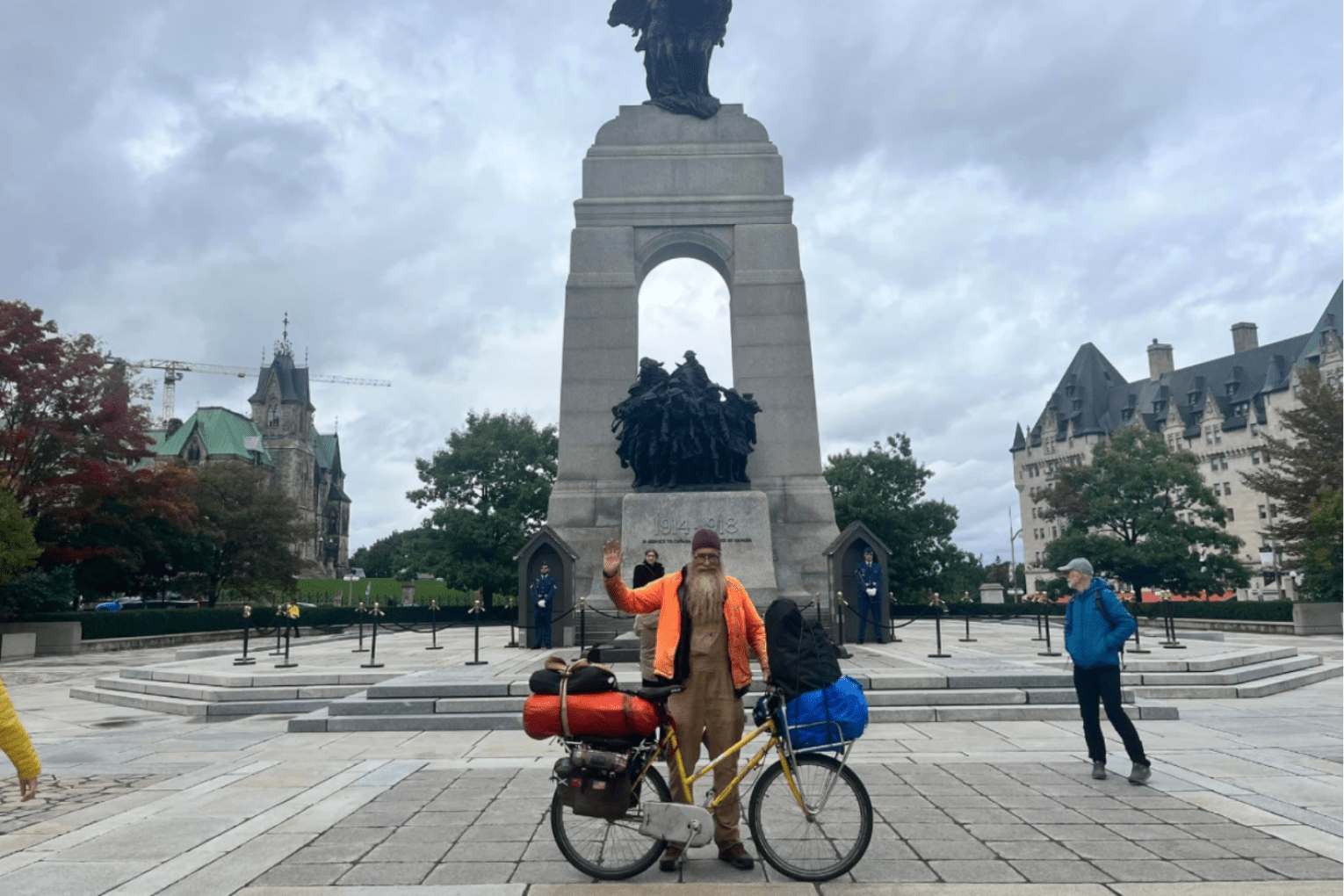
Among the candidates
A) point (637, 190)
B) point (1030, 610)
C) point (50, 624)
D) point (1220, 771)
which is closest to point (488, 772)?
point (1220, 771)

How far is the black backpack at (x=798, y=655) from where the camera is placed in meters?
5.15

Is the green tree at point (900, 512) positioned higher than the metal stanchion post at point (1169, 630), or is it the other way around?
the green tree at point (900, 512)

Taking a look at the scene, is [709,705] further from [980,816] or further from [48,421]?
[48,421]

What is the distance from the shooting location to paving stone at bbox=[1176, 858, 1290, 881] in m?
4.96

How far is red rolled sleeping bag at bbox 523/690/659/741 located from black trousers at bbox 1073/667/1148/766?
14.1 ft

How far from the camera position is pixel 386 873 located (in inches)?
205

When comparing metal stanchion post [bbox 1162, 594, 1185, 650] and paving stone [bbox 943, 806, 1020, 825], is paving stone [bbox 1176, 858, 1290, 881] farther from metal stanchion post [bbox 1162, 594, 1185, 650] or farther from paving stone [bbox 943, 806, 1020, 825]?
metal stanchion post [bbox 1162, 594, 1185, 650]

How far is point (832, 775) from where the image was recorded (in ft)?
16.6

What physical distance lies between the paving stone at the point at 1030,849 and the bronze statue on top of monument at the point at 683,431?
1278 centimetres

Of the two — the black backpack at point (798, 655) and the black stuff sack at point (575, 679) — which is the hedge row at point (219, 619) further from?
the black backpack at point (798, 655)

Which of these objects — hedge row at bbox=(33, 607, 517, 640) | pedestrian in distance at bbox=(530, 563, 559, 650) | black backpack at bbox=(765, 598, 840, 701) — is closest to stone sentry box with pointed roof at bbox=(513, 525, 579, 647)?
pedestrian in distance at bbox=(530, 563, 559, 650)

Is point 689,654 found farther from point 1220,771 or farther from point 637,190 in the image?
point 637,190

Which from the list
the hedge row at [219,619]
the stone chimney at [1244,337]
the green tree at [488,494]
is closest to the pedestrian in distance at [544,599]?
the hedge row at [219,619]

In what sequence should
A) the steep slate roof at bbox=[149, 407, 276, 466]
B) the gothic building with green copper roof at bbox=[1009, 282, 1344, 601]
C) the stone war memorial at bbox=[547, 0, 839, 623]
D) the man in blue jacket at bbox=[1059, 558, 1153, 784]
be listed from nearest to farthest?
the man in blue jacket at bbox=[1059, 558, 1153, 784] < the stone war memorial at bbox=[547, 0, 839, 623] < the gothic building with green copper roof at bbox=[1009, 282, 1344, 601] < the steep slate roof at bbox=[149, 407, 276, 466]
